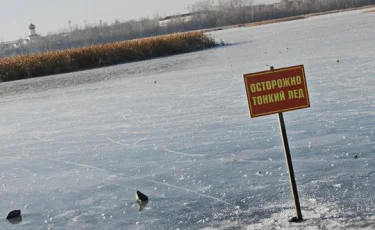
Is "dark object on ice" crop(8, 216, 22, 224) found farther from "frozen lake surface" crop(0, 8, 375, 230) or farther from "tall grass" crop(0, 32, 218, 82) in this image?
"tall grass" crop(0, 32, 218, 82)

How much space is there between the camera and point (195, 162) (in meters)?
10.0

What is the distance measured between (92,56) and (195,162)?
35.5m

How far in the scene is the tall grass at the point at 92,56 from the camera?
42.7m

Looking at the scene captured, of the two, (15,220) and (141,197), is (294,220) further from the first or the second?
(15,220)

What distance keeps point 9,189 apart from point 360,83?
856 cm

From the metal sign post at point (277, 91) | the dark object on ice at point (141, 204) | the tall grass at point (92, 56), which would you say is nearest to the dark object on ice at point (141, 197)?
the dark object on ice at point (141, 204)

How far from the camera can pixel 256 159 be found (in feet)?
31.7

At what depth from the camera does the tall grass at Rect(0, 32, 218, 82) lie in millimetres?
42737

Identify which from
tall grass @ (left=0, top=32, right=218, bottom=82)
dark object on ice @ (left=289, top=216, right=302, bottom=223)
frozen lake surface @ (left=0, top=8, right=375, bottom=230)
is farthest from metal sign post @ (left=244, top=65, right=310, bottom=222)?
tall grass @ (left=0, top=32, right=218, bottom=82)

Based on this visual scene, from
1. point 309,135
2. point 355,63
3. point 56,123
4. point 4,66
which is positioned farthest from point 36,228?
point 4,66

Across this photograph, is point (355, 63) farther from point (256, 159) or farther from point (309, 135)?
point (256, 159)

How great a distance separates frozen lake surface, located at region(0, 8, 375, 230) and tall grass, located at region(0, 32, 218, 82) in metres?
24.4

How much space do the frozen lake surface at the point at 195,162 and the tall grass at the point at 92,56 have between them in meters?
24.4

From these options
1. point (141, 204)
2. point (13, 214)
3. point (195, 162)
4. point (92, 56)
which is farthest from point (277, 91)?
point (92, 56)
